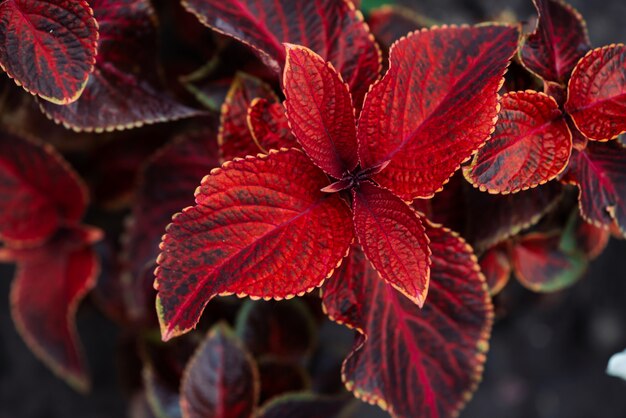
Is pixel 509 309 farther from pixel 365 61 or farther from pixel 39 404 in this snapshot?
pixel 39 404

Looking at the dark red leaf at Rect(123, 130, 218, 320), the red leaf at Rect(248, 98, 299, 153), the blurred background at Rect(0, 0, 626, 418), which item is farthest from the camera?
the blurred background at Rect(0, 0, 626, 418)

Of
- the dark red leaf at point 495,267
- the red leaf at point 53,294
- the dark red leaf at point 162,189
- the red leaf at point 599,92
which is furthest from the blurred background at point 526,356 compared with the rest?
the red leaf at point 599,92

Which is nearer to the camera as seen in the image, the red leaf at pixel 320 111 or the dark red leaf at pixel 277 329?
the red leaf at pixel 320 111

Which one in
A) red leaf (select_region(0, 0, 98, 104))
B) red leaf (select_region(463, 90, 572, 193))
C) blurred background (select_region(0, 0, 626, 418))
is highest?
red leaf (select_region(463, 90, 572, 193))

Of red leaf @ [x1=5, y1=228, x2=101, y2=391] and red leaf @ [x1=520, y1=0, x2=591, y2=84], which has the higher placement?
red leaf @ [x1=520, y1=0, x2=591, y2=84]

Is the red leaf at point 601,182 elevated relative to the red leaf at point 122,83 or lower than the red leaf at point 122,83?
elevated

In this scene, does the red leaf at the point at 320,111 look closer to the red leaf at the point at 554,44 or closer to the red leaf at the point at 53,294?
the red leaf at the point at 554,44

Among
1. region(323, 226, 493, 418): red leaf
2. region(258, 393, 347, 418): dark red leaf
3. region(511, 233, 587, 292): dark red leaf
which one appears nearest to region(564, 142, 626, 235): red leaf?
region(323, 226, 493, 418): red leaf

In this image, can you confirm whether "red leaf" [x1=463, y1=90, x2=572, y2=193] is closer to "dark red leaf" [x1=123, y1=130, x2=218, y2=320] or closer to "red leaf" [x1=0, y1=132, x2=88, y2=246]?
"dark red leaf" [x1=123, y1=130, x2=218, y2=320]

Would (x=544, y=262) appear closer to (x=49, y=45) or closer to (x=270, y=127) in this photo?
(x=270, y=127)
